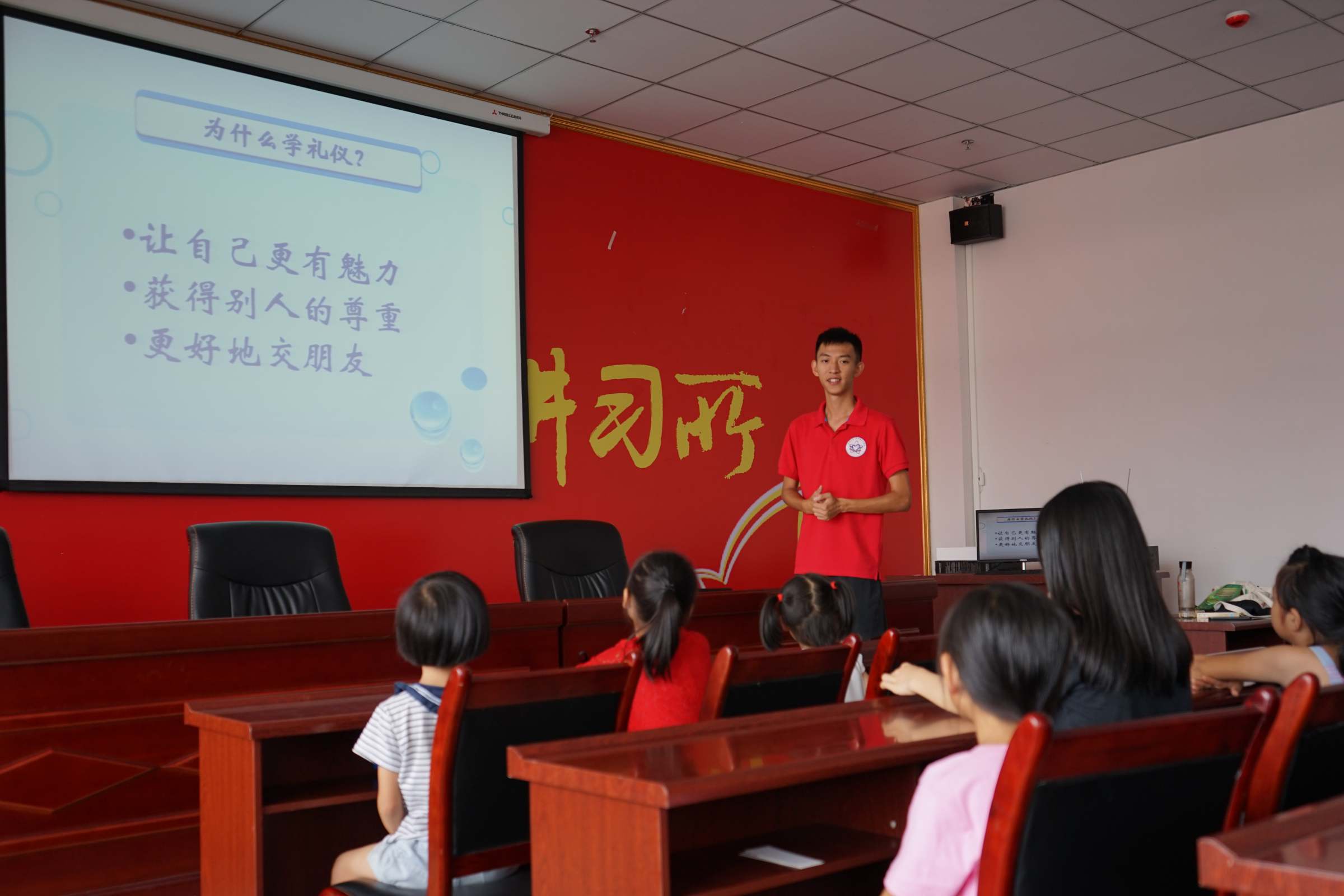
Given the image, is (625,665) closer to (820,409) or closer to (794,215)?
(820,409)

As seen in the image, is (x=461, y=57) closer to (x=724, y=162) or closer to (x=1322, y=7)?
(x=724, y=162)

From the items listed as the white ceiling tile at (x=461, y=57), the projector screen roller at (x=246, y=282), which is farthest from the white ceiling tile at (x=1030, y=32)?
the projector screen roller at (x=246, y=282)

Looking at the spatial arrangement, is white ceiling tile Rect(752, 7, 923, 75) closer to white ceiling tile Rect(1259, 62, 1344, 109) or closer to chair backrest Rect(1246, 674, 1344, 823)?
white ceiling tile Rect(1259, 62, 1344, 109)

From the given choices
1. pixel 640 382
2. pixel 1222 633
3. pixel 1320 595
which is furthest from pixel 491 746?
pixel 640 382

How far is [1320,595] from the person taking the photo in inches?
88.2

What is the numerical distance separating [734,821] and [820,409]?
1953 millimetres

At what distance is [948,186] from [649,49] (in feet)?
8.57

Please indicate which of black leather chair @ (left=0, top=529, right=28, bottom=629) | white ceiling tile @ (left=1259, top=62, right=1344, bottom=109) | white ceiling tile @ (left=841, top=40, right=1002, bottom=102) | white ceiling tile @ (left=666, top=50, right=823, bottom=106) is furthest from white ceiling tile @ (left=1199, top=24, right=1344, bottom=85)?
black leather chair @ (left=0, top=529, right=28, bottom=629)

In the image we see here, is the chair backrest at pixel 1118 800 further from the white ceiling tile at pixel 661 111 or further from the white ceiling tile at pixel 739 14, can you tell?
the white ceiling tile at pixel 661 111

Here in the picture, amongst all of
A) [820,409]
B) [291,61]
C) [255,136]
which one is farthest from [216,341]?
[820,409]

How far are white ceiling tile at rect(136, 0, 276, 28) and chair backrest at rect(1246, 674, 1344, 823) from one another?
13.5ft

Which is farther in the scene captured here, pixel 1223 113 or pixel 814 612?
pixel 1223 113

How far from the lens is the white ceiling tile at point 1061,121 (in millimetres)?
5539

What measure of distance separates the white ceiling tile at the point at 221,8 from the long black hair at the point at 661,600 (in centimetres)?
304
